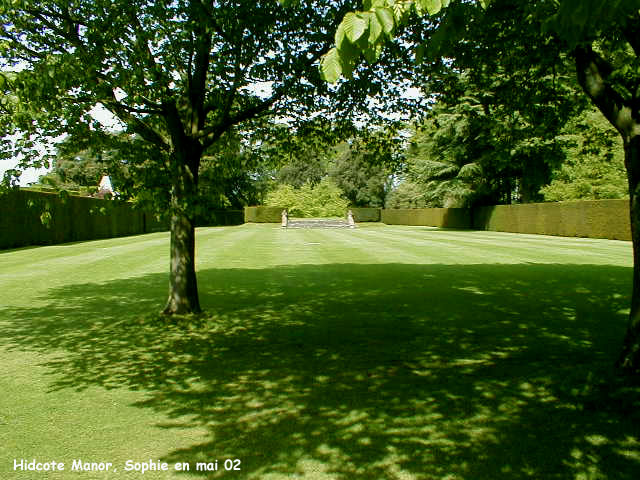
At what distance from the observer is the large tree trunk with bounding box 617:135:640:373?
498cm

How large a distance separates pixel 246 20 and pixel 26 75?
3.61 metres

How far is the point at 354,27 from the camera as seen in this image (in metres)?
2.09

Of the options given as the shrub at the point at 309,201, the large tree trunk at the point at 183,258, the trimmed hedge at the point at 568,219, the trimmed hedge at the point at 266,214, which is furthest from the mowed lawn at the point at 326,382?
the shrub at the point at 309,201

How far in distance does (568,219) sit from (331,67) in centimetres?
3076

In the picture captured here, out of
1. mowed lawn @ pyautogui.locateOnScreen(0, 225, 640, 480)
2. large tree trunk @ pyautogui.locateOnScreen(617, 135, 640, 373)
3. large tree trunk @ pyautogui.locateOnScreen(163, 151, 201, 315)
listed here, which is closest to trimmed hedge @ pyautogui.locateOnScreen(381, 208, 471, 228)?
mowed lawn @ pyautogui.locateOnScreen(0, 225, 640, 480)

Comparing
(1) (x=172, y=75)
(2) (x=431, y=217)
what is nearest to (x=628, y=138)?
(1) (x=172, y=75)

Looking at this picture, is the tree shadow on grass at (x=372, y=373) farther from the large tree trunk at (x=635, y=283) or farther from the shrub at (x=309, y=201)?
the shrub at (x=309, y=201)

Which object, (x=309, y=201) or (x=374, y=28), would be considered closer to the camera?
(x=374, y=28)

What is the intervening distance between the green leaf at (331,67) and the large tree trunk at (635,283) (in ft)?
13.6

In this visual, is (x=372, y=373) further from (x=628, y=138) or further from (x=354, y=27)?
(x=354, y=27)

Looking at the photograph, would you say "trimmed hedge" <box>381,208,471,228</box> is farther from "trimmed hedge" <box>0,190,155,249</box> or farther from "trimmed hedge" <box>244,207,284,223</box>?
"trimmed hedge" <box>0,190,155,249</box>

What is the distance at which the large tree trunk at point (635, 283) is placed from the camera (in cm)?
498

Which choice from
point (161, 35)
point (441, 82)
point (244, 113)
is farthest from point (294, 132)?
point (161, 35)

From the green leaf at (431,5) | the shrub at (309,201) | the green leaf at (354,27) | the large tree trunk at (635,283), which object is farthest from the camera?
the shrub at (309,201)
